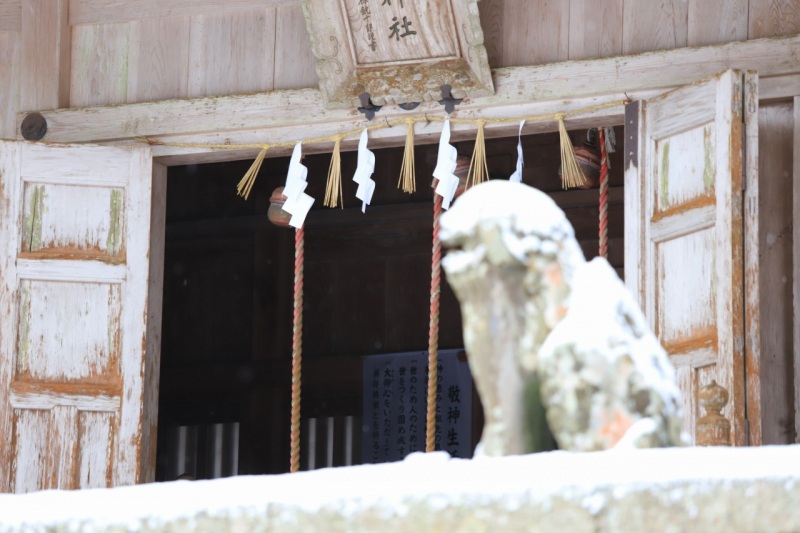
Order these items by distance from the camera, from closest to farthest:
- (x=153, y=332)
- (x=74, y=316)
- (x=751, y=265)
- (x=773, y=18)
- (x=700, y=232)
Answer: (x=751, y=265) < (x=700, y=232) < (x=773, y=18) < (x=74, y=316) < (x=153, y=332)

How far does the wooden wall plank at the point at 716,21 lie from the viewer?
5.77m

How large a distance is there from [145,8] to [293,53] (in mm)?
803

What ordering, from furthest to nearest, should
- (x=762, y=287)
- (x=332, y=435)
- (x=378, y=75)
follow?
1. (x=332, y=435)
2. (x=378, y=75)
3. (x=762, y=287)

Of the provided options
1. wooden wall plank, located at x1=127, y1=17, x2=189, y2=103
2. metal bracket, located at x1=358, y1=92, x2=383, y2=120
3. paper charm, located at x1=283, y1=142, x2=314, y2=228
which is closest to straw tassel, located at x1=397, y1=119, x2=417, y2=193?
metal bracket, located at x1=358, y1=92, x2=383, y2=120

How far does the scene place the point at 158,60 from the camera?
6645 millimetres

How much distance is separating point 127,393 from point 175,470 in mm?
3846

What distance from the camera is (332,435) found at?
9.53 m

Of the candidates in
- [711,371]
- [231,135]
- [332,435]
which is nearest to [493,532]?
[711,371]

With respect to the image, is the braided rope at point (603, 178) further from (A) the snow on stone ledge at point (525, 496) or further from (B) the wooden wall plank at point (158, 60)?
(A) the snow on stone ledge at point (525, 496)

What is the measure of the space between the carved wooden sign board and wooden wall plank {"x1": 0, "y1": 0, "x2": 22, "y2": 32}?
1581 mm

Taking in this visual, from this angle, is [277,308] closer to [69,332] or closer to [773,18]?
[69,332]

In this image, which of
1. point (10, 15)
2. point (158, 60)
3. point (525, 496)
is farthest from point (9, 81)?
point (525, 496)

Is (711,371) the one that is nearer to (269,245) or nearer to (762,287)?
(762,287)

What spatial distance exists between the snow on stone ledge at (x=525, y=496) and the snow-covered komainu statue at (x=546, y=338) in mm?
164
